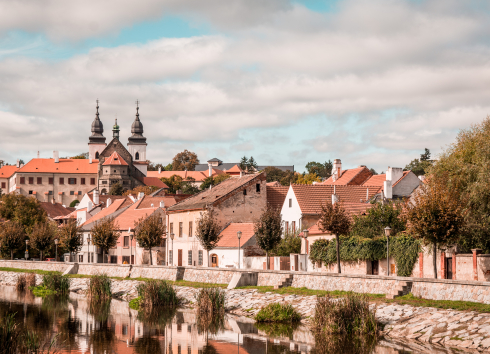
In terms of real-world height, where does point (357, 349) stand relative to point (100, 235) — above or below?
below

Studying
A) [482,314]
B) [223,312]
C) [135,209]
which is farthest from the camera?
[135,209]

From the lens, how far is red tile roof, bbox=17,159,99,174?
15438cm

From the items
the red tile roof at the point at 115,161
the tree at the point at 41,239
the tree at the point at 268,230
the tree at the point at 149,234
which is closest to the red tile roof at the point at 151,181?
the red tile roof at the point at 115,161

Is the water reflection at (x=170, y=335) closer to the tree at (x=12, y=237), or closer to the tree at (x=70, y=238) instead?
the tree at (x=70, y=238)

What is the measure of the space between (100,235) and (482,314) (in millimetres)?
38951

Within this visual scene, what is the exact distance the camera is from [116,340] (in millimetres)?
24375

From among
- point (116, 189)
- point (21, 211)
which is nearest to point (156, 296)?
point (21, 211)

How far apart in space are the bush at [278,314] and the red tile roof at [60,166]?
13481 cm

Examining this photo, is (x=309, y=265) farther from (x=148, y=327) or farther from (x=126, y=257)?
(x=126, y=257)

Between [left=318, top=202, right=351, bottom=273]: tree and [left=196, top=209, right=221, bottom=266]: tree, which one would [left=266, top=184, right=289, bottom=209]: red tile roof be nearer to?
[left=196, top=209, right=221, bottom=266]: tree

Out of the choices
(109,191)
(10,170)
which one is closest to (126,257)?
(109,191)

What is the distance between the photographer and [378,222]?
3738 cm

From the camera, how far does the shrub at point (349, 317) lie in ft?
74.7

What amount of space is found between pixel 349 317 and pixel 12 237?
50442 mm
